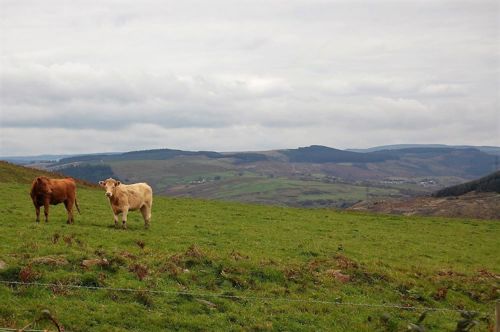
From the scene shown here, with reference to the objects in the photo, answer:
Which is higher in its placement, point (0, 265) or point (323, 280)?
point (0, 265)

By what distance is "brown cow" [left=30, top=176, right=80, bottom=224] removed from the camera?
25078mm

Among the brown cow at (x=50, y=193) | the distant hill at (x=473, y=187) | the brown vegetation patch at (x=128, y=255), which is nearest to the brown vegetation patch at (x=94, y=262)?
the brown vegetation patch at (x=128, y=255)

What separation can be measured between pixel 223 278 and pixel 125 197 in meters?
10.2

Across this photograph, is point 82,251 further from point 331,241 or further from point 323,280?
point 331,241

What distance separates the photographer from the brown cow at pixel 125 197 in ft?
84.1

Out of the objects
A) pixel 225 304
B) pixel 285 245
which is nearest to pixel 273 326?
pixel 225 304

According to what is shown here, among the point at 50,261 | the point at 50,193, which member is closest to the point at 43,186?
the point at 50,193

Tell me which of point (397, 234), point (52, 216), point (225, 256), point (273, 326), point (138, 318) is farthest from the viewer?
point (397, 234)

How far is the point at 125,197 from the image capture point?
26.1 meters

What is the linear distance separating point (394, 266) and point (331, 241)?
7092mm

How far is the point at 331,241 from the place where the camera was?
29.5 m

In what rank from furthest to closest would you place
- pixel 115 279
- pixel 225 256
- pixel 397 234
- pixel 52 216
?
pixel 397 234 < pixel 52 216 < pixel 225 256 < pixel 115 279

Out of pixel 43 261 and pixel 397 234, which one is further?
pixel 397 234

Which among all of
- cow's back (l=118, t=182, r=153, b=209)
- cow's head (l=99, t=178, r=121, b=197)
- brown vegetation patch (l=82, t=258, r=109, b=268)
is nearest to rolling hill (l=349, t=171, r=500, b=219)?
cow's back (l=118, t=182, r=153, b=209)
